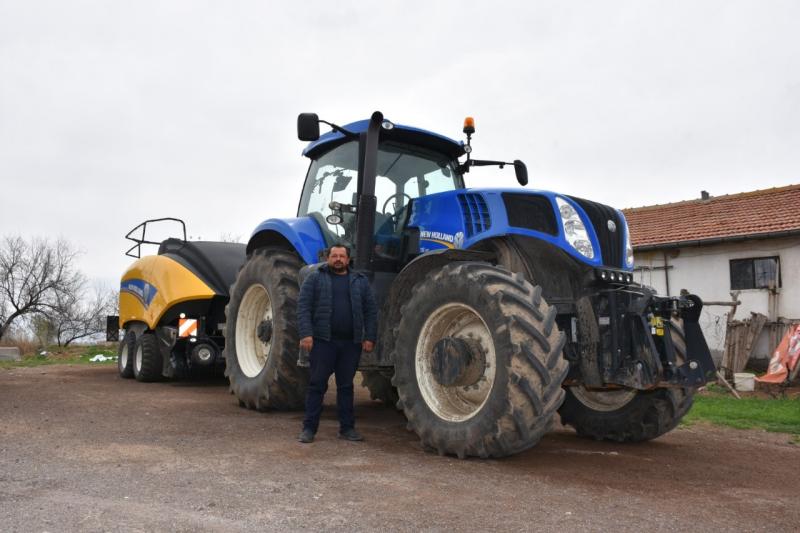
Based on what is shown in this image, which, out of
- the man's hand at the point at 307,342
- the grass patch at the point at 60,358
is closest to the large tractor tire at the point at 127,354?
the grass patch at the point at 60,358

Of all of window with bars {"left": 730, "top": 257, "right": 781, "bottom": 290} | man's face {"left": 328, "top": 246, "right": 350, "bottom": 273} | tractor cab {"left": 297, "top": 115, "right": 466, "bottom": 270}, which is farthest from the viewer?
window with bars {"left": 730, "top": 257, "right": 781, "bottom": 290}

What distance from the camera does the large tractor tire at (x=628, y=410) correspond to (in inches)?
227

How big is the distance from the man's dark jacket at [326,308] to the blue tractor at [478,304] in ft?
0.82

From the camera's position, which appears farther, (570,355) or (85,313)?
(85,313)

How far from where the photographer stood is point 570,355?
535 centimetres

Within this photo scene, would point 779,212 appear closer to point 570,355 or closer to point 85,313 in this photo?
point 570,355

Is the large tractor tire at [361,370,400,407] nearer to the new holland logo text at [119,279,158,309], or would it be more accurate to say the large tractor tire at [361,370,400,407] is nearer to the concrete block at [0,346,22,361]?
the new holland logo text at [119,279,158,309]

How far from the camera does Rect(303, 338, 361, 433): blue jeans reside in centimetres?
580

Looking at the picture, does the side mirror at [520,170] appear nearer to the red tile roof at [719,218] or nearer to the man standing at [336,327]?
the man standing at [336,327]

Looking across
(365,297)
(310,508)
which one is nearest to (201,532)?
(310,508)

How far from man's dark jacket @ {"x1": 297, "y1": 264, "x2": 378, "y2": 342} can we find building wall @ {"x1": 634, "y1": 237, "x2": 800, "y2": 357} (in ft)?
37.7

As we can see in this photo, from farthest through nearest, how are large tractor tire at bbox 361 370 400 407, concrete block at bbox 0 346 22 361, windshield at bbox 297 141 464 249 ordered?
1. concrete block at bbox 0 346 22 361
2. large tractor tire at bbox 361 370 400 407
3. windshield at bbox 297 141 464 249

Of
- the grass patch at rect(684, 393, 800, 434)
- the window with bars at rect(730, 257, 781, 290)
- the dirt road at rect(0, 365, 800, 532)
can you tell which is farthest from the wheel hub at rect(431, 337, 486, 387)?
the window with bars at rect(730, 257, 781, 290)

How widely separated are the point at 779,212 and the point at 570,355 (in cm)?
1296
